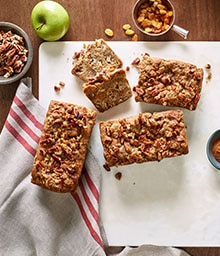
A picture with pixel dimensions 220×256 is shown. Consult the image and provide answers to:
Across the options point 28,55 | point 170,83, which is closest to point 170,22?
point 170,83

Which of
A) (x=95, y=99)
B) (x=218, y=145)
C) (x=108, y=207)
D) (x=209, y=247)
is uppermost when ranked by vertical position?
(x=95, y=99)

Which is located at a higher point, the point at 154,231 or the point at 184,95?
the point at 184,95

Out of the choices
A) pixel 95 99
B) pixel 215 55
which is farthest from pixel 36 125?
pixel 215 55

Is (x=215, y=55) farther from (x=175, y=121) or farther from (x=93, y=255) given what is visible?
(x=93, y=255)

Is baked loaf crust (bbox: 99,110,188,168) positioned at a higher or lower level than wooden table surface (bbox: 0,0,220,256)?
lower

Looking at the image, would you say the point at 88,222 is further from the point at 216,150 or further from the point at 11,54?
the point at 11,54

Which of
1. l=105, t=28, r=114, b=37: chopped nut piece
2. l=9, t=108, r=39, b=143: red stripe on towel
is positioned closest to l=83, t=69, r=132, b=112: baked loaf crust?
l=105, t=28, r=114, b=37: chopped nut piece

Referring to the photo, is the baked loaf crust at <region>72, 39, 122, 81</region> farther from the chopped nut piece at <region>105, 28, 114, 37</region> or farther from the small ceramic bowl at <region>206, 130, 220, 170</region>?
the small ceramic bowl at <region>206, 130, 220, 170</region>
